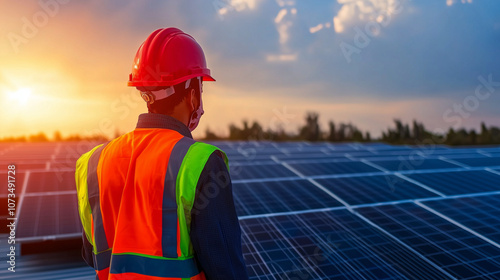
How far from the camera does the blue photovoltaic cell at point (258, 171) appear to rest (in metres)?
7.39

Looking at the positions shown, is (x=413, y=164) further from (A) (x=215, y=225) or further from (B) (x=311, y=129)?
(B) (x=311, y=129)

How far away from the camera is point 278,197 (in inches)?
239

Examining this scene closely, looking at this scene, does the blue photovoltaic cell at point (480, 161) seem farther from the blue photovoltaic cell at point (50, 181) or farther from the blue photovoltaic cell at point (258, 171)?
the blue photovoltaic cell at point (50, 181)

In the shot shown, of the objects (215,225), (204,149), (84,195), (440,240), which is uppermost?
(204,149)

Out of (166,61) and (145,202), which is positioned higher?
(166,61)

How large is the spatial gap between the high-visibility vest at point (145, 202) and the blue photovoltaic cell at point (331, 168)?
5.91m

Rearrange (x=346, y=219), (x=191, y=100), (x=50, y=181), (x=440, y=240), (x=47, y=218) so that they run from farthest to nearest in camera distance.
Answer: (x=50, y=181), (x=346, y=219), (x=47, y=218), (x=440, y=240), (x=191, y=100)

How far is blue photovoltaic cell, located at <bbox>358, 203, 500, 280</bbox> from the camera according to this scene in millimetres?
4266

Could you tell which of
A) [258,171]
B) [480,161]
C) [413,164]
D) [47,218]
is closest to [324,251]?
[258,171]

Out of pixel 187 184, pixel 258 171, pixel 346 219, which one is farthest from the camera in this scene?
pixel 258 171

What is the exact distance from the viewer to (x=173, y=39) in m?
2.31

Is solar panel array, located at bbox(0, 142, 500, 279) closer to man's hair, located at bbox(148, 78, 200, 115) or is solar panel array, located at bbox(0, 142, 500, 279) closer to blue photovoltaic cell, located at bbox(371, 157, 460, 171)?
blue photovoltaic cell, located at bbox(371, 157, 460, 171)

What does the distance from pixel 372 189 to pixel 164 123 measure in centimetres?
561

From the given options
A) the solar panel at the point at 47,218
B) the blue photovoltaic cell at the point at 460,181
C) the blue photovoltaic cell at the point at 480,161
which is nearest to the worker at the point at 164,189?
the solar panel at the point at 47,218
